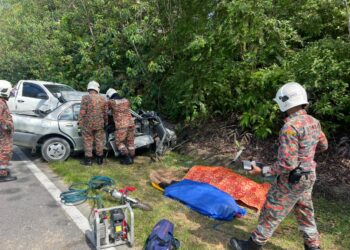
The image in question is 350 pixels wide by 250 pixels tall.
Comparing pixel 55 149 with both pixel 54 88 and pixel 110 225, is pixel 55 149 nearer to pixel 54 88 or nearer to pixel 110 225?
pixel 110 225

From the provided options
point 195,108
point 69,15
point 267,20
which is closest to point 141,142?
point 195,108

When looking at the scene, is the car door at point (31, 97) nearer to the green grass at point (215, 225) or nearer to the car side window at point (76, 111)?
the car side window at point (76, 111)

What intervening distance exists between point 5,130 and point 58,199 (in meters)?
1.93

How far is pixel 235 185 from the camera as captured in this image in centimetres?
568

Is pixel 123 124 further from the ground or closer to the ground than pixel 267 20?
closer to the ground

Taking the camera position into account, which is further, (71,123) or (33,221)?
(71,123)

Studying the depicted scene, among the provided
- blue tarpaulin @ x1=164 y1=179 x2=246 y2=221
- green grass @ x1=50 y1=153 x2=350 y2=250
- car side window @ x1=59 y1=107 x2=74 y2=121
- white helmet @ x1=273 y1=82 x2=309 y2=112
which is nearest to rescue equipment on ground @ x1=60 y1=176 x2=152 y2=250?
green grass @ x1=50 y1=153 x2=350 y2=250

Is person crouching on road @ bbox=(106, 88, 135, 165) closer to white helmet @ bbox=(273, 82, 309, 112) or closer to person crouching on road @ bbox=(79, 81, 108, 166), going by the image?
person crouching on road @ bbox=(79, 81, 108, 166)

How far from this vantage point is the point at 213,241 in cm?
419

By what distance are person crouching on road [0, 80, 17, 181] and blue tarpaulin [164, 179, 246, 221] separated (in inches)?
125

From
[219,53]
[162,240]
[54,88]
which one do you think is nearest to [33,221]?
[162,240]

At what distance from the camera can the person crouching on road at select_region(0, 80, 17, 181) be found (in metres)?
6.24

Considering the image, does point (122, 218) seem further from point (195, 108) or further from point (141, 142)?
point (195, 108)

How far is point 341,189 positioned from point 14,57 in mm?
17230
